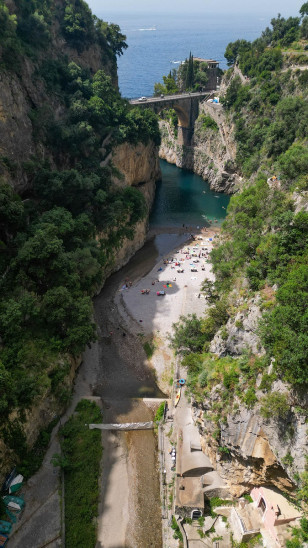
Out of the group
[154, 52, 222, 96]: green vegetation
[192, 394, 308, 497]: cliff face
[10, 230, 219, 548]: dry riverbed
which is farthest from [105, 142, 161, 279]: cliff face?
[154, 52, 222, 96]: green vegetation

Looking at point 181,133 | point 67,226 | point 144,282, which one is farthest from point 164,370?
point 181,133

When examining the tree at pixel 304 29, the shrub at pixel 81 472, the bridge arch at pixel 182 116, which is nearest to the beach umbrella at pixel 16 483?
the shrub at pixel 81 472

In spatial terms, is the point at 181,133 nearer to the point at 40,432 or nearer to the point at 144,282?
the point at 144,282

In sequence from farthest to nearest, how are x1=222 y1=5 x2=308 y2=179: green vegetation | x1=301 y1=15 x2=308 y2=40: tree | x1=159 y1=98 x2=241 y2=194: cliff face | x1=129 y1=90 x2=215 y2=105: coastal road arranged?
x1=159 y1=98 x2=241 y2=194: cliff face
x1=129 y1=90 x2=215 y2=105: coastal road
x1=301 y1=15 x2=308 y2=40: tree
x1=222 y1=5 x2=308 y2=179: green vegetation

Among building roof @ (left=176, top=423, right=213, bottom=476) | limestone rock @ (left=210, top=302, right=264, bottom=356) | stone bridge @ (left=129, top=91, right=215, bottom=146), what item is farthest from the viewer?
stone bridge @ (left=129, top=91, right=215, bottom=146)

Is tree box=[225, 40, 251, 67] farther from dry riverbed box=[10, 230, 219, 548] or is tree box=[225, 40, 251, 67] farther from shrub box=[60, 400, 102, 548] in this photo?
shrub box=[60, 400, 102, 548]
